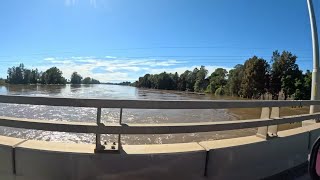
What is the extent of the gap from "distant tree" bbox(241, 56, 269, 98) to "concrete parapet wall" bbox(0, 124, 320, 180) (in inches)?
3089

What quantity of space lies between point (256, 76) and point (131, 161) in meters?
80.5

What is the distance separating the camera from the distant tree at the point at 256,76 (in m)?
78.7

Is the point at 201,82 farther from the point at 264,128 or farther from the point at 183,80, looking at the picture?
the point at 264,128

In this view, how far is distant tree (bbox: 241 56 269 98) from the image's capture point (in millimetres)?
78713

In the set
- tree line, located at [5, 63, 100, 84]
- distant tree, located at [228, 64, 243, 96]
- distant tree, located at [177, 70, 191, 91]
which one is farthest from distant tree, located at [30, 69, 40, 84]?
distant tree, located at [228, 64, 243, 96]

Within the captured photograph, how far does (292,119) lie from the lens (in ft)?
18.3

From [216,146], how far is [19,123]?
2.78 metres

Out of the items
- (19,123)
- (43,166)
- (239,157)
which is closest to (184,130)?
(239,157)

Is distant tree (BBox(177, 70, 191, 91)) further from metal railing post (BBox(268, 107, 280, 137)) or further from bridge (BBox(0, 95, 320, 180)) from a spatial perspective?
bridge (BBox(0, 95, 320, 180))

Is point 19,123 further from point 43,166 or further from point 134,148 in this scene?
point 134,148

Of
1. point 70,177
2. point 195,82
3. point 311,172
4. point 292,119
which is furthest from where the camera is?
point 195,82

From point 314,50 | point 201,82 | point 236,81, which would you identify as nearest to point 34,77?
point 201,82

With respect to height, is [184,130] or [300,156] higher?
[184,130]

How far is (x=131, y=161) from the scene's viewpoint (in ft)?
12.1
